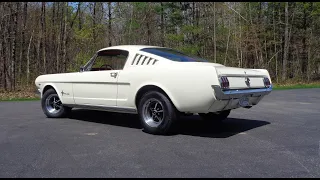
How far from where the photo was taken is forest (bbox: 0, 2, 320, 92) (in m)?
20.9

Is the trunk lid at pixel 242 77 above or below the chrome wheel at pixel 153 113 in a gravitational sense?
above

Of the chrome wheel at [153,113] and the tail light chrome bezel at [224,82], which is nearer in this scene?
the tail light chrome bezel at [224,82]

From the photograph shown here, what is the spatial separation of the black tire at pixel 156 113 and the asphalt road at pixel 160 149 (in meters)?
0.16

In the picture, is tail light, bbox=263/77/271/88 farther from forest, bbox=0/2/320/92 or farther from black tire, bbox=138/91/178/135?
forest, bbox=0/2/320/92

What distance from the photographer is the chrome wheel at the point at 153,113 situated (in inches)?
189

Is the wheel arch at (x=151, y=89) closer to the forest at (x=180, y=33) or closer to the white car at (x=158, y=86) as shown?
the white car at (x=158, y=86)

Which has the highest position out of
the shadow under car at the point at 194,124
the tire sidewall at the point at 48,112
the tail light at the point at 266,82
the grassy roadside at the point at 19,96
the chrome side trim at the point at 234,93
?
the tail light at the point at 266,82

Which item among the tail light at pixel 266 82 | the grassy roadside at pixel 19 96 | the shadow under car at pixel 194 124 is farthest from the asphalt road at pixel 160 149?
the grassy roadside at pixel 19 96

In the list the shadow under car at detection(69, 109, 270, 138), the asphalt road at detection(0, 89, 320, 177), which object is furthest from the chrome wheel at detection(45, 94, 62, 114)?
the asphalt road at detection(0, 89, 320, 177)

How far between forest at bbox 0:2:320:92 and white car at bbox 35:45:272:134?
1355 cm

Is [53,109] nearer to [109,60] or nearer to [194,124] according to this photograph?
[109,60]

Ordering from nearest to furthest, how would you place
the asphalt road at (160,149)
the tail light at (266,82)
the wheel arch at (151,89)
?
the asphalt road at (160,149) → the wheel arch at (151,89) → the tail light at (266,82)

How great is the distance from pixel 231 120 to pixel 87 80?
3081 mm

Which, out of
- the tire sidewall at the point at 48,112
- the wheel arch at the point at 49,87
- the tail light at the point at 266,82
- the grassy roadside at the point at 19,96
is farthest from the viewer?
the grassy roadside at the point at 19,96
